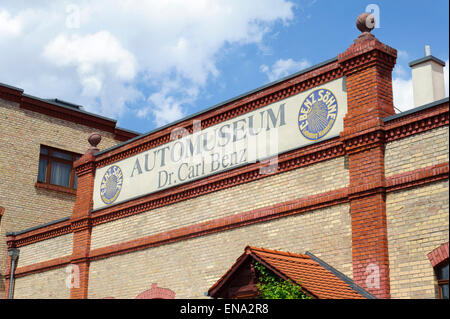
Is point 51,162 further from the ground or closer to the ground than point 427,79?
further from the ground

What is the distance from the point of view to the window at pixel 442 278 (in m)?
11.2

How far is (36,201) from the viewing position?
2519 centimetres

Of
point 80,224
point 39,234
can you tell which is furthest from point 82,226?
point 39,234

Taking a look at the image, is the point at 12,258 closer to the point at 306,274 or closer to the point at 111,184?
the point at 111,184

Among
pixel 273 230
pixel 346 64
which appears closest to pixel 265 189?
pixel 273 230

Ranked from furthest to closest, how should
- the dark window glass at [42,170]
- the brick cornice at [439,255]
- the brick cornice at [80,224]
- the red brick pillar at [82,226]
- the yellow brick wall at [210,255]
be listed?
the dark window glass at [42,170]
the brick cornice at [80,224]
the red brick pillar at [82,226]
the yellow brick wall at [210,255]
the brick cornice at [439,255]

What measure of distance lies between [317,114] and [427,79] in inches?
93.8

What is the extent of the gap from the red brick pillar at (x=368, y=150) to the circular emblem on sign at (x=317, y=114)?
0.48m

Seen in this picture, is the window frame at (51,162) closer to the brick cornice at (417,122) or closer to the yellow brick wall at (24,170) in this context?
the yellow brick wall at (24,170)

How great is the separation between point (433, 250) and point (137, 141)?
9843 millimetres

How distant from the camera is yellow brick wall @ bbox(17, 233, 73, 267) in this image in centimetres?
2058

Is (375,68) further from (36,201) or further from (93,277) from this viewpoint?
(36,201)

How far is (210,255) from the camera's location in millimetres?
15562

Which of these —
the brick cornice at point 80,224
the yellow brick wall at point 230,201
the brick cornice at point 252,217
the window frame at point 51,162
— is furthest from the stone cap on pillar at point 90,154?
the window frame at point 51,162
